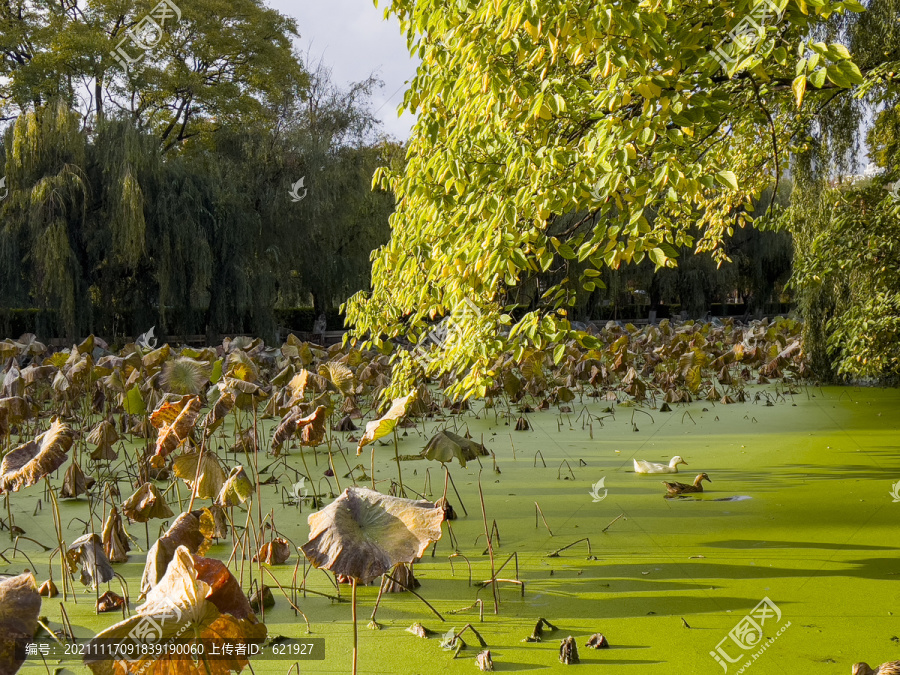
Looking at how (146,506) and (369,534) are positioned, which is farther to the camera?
(146,506)

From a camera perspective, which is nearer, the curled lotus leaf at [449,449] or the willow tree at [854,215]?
the curled lotus leaf at [449,449]

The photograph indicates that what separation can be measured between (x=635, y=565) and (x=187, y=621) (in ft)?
5.96

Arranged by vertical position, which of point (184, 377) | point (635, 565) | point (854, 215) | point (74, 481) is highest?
point (854, 215)

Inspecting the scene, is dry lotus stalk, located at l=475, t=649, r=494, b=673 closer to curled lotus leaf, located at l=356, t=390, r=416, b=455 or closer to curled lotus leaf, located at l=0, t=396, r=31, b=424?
curled lotus leaf, located at l=356, t=390, r=416, b=455

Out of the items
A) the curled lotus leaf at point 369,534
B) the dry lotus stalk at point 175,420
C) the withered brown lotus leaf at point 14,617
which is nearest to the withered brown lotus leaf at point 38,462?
the dry lotus stalk at point 175,420

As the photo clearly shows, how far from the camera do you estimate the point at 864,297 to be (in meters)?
5.82

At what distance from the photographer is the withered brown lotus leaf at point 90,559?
2.16 meters

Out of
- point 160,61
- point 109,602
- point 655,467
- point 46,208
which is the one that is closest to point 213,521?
point 109,602

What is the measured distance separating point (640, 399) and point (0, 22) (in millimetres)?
16029

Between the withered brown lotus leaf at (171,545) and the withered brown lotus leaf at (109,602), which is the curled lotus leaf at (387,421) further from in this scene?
the withered brown lotus leaf at (109,602)

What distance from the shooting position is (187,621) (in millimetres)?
1053

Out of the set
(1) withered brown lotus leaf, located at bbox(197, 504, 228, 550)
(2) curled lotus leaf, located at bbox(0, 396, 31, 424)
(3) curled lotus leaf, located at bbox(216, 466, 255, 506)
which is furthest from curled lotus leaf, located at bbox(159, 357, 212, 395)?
(3) curled lotus leaf, located at bbox(216, 466, 255, 506)

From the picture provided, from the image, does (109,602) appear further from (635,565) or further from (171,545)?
(635,565)

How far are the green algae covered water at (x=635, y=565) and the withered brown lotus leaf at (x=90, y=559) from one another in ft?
0.38
